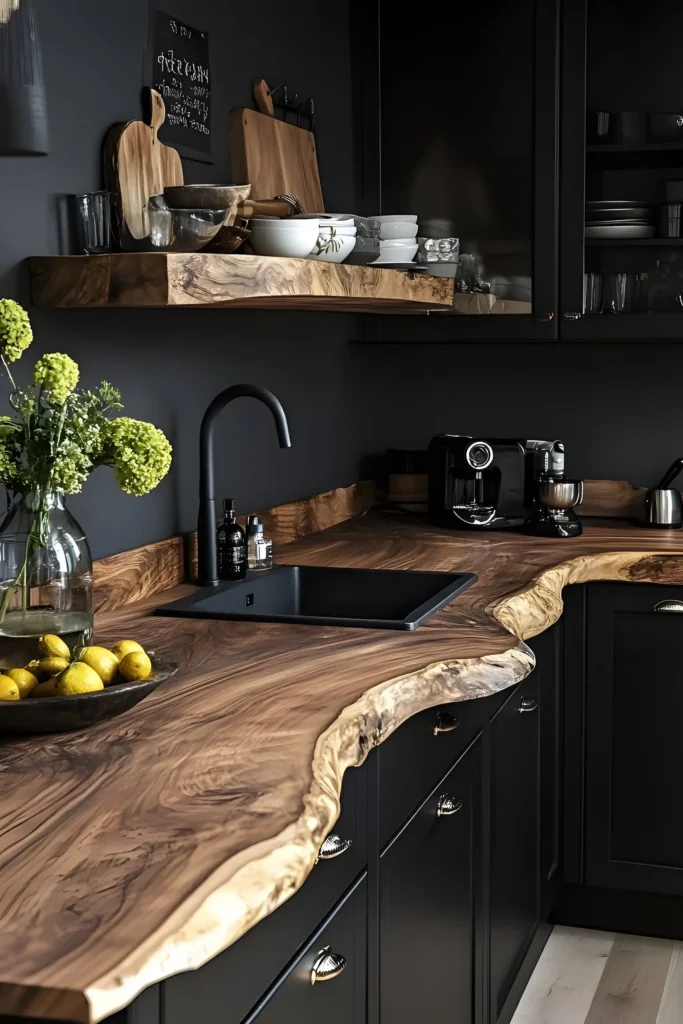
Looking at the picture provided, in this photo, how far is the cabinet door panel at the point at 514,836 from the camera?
234cm

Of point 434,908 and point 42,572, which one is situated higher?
point 42,572

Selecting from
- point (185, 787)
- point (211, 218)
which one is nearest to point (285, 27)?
point (211, 218)

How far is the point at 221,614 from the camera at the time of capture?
7.16 ft

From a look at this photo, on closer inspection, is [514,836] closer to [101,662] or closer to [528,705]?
[528,705]

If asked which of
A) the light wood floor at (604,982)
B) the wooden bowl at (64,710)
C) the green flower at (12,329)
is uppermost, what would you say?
the green flower at (12,329)

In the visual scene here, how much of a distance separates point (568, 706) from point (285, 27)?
177 centimetres

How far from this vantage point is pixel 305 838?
1.23 m

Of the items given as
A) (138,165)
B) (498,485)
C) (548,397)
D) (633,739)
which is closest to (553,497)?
(498,485)

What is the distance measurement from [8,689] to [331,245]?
47.1 inches

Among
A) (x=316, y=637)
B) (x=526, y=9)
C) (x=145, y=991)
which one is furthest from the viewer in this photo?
(x=526, y=9)

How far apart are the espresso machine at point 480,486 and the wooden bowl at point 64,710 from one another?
182 centimetres

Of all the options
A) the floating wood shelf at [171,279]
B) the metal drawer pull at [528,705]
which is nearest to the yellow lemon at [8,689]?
the floating wood shelf at [171,279]

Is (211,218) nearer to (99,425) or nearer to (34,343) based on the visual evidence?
(34,343)

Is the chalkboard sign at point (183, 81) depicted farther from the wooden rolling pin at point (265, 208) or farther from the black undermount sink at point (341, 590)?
the black undermount sink at point (341, 590)
